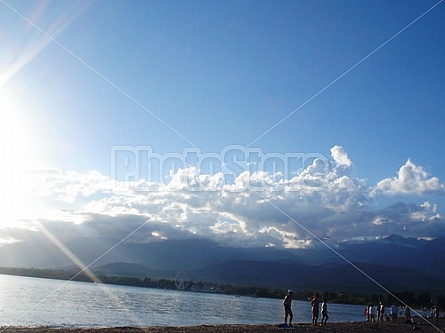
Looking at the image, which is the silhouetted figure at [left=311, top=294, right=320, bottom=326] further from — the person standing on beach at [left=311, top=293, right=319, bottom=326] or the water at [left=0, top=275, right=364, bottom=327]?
the water at [left=0, top=275, right=364, bottom=327]

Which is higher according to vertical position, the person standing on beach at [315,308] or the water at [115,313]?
the person standing on beach at [315,308]

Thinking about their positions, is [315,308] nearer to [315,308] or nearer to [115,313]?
[315,308]

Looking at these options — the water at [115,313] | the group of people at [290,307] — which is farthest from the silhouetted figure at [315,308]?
the water at [115,313]

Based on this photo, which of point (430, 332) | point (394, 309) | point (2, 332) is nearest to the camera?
point (2, 332)

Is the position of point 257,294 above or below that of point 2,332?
below

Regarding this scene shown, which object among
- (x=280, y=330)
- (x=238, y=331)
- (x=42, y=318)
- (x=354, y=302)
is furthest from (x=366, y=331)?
(x=354, y=302)

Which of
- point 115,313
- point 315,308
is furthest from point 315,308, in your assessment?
point 115,313

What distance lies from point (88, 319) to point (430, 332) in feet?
93.8

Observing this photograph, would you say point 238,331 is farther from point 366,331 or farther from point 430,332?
point 430,332

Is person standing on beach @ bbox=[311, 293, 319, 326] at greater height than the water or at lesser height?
greater

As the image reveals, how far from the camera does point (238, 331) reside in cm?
3155

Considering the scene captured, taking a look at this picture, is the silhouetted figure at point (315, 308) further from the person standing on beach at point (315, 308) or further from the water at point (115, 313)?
the water at point (115, 313)

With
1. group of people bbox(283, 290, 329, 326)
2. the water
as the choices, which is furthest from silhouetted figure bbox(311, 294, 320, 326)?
the water

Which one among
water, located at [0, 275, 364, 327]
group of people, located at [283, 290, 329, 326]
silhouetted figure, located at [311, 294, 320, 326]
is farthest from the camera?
water, located at [0, 275, 364, 327]
